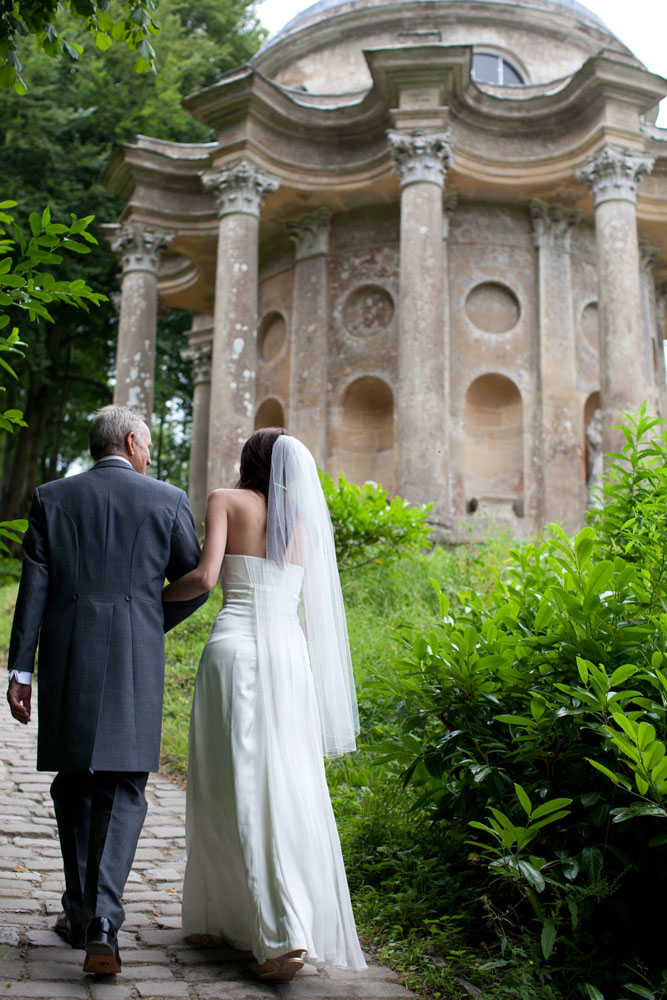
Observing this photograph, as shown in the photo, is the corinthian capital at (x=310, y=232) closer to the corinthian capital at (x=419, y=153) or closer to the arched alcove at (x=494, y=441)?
the corinthian capital at (x=419, y=153)

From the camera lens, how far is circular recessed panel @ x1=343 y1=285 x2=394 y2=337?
1639 centimetres

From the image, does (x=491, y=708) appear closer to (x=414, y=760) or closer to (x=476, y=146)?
(x=414, y=760)

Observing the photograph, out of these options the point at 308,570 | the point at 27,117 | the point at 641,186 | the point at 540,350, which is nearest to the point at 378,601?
the point at 308,570

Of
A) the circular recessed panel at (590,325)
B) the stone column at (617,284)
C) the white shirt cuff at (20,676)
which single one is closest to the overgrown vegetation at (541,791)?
the white shirt cuff at (20,676)

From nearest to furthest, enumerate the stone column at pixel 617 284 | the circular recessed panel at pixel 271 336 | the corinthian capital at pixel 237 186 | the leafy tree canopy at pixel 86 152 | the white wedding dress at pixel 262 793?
the white wedding dress at pixel 262 793 → the stone column at pixel 617 284 → the corinthian capital at pixel 237 186 → the circular recessed panel at pixel 271 336 → the leafy tree canopy at pixel 86 152

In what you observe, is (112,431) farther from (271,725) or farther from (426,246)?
(426,246)

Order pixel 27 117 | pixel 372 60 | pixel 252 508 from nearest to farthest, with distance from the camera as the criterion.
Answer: pixel 252 508
pixel 372 60
pixel 27 117

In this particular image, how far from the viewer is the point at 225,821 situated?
3564 millimetres

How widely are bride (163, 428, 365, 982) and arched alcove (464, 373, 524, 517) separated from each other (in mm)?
11841

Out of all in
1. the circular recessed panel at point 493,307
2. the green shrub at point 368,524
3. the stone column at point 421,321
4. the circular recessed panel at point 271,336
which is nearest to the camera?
the green shrub at point 368,524

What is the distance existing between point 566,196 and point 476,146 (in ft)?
5.90

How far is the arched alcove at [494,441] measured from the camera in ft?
51.9

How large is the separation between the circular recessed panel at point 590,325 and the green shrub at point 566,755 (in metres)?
12.6

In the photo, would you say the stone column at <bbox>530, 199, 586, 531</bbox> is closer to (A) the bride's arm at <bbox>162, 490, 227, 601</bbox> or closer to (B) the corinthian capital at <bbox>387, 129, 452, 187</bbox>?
(B) the corinthian capital at <bbox>387, 129, 452, 187</bbox>
